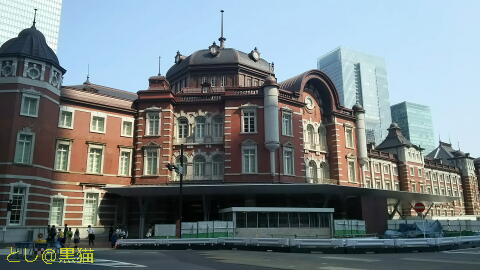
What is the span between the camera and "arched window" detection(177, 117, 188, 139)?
34.8 m

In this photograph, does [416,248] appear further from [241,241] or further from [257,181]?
[257,181]

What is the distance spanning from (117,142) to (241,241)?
53.2ft

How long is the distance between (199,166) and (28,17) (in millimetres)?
100084

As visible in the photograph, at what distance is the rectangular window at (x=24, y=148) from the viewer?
89.8ft

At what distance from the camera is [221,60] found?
39969 millimetres

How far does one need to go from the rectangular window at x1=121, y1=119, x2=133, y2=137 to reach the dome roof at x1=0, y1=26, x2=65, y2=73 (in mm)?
7133

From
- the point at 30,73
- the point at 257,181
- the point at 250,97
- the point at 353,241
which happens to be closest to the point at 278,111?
the point at 250,97

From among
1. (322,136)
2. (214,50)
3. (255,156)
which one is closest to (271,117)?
(255,156)

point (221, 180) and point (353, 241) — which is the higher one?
point (221, 180)

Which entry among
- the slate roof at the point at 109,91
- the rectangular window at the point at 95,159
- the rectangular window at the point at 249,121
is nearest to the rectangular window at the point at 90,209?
the rectangular window at the point at 95,159

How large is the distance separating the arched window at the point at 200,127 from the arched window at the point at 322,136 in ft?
40.0

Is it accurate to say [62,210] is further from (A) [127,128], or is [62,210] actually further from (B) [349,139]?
(B) [349,139]

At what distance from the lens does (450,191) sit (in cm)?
6638

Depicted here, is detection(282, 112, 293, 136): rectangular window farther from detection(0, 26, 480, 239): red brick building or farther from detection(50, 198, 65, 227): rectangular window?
detection(50, 198, 65, 227): rectangular window
